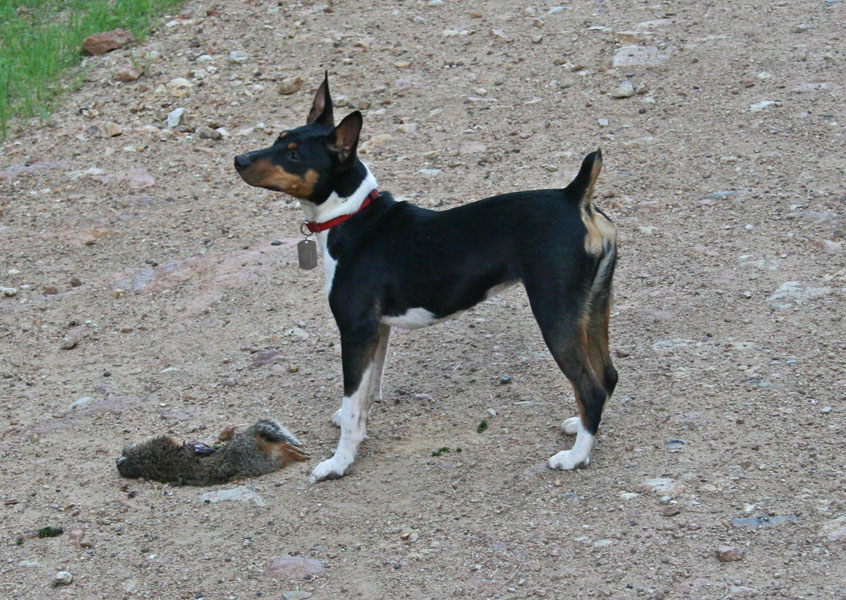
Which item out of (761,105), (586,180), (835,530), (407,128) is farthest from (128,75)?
(835,530)

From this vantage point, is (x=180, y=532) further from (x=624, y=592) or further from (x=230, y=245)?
(x=230, y=245)

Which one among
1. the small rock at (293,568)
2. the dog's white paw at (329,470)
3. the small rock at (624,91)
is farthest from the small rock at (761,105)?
the small rock at (293,568)

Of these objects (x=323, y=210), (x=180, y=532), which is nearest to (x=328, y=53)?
(x=323, y=210)

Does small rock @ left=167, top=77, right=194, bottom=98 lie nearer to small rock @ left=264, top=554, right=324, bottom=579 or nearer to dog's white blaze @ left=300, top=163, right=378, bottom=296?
dog's white blaze @ left=300, top=163, right=378, bottom=296

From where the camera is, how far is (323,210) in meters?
4.94

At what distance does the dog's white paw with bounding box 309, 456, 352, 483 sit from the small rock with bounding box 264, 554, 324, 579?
617mm

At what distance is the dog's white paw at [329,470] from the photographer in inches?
189

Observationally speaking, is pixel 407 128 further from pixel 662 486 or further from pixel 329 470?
pixel 662 486

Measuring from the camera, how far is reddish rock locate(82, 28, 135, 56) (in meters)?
9.91

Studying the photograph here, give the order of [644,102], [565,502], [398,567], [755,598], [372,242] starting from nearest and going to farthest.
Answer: [755,598] < [398,567] < [565,502] < [372,242] < [644,102]

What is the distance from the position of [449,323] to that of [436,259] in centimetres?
143

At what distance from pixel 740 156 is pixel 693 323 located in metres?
2.08

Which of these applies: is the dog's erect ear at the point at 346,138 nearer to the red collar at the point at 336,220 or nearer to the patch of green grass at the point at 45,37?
the red collar at the point at 336,220

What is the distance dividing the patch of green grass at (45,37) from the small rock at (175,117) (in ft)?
3.89
